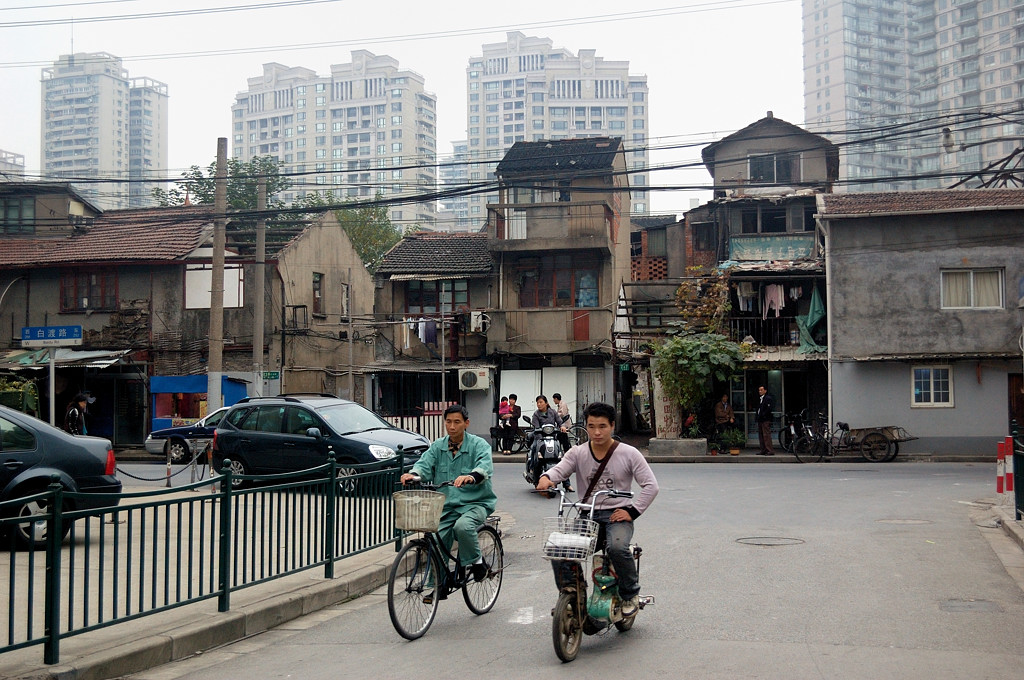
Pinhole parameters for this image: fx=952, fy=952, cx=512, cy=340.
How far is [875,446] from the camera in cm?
2480

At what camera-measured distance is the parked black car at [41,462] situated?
9.86 metres

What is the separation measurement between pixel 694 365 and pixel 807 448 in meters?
3.68

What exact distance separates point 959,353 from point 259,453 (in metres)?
18.9

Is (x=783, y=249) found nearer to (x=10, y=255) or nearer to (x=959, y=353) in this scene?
(x=959, y=353)

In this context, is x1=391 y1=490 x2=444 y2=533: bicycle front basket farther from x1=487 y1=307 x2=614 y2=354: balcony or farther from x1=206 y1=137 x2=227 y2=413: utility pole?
x1=487 y1=307 x2=614 y2=354: balcony

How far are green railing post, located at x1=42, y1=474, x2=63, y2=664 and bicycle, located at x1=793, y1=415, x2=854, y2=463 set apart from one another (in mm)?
21762

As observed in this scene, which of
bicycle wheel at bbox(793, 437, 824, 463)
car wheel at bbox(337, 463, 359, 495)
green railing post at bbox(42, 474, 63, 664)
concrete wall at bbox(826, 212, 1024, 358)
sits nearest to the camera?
green railing post at bbox(42, 474, 63, 664)

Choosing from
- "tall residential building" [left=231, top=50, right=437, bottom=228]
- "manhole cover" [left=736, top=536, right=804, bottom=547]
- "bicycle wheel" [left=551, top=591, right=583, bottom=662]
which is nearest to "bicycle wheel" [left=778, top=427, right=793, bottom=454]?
"manhole cover" [left=736, top=536, right=804, bottom=547]

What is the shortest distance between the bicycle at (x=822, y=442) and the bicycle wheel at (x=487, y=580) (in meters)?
18.6

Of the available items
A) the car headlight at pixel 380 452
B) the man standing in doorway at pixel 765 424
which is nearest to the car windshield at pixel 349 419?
the car headlight at pixel 380 452

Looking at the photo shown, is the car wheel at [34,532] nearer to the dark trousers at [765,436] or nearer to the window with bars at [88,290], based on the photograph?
the dark trousers at [765,436]

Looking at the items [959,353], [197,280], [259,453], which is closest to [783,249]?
[959,353]

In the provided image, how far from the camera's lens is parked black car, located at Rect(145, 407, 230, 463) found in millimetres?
19203

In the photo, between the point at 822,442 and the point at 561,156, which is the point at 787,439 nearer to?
the point at 822,442
